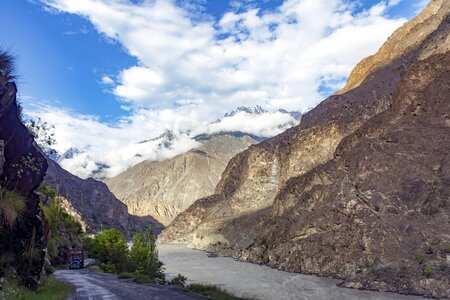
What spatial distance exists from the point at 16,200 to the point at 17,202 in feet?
0.40

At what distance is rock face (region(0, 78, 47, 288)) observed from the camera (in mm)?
17750

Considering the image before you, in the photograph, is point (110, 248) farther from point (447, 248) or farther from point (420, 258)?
point (447, 248)

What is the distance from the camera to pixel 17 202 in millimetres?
18078

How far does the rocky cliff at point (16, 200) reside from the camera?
58.2 feet

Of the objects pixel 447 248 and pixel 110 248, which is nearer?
pixel 447 248

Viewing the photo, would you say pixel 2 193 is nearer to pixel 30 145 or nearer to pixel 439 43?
pixel 30 145

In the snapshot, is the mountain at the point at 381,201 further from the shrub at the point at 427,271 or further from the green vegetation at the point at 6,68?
the green vegetation at the point at 6,68

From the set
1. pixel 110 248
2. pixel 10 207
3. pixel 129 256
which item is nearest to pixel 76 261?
pixel 129 256

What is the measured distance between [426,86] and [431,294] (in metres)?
66.8

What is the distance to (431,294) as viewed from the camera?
192 ft

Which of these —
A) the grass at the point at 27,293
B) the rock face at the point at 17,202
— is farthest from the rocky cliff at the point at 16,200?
the grass at the point at 27,293

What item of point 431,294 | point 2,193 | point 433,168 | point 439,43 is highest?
point 439,43

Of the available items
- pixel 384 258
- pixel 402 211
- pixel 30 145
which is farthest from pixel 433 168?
pixel 30 145

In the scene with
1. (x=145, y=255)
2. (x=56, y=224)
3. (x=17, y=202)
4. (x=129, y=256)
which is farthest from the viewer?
(x=129, y=256)
